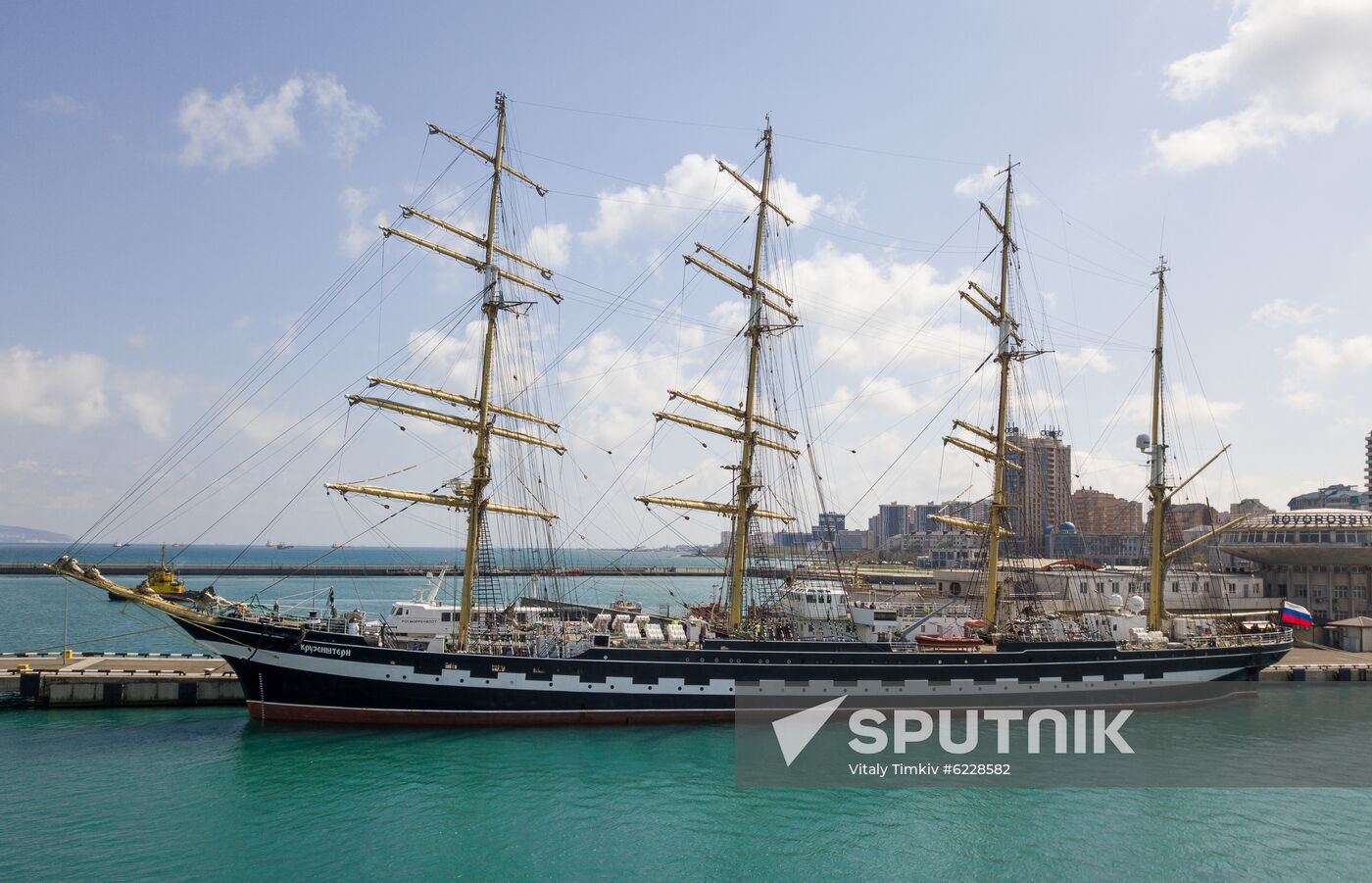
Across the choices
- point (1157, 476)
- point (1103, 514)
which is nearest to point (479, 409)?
point (1157, 476)

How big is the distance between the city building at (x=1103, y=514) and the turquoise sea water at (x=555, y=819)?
16804 centimetres

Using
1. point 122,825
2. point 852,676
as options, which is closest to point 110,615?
point 122,825

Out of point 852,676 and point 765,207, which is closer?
point 852,676

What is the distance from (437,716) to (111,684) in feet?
44.1

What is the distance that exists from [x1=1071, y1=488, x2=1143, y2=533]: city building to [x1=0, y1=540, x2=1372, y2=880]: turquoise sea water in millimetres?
168041

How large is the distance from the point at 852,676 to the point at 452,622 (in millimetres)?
16526

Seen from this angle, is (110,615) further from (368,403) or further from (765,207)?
(765,207)

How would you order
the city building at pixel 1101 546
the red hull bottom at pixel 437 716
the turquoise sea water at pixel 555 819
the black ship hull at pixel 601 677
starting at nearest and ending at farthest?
1. the turquoise sea water at pixel 555 819
2. the black ship hull at pixel 601 677
3. the red hull bottom at pixel 437 716
4. the city building at pixel 1101 546

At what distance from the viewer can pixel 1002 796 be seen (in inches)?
852

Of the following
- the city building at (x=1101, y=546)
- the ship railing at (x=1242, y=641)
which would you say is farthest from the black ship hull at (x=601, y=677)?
the city building at (x=1101, y=546)

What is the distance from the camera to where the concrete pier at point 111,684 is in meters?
29.6

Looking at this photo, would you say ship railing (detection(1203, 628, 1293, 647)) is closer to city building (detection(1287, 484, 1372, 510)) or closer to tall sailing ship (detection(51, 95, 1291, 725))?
tall sailing ship (detection(51, 95, 1291, 725))

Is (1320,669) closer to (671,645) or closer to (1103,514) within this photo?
(671,645)

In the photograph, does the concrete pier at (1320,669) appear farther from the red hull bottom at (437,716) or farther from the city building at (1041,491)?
the city building at (1041,491)
